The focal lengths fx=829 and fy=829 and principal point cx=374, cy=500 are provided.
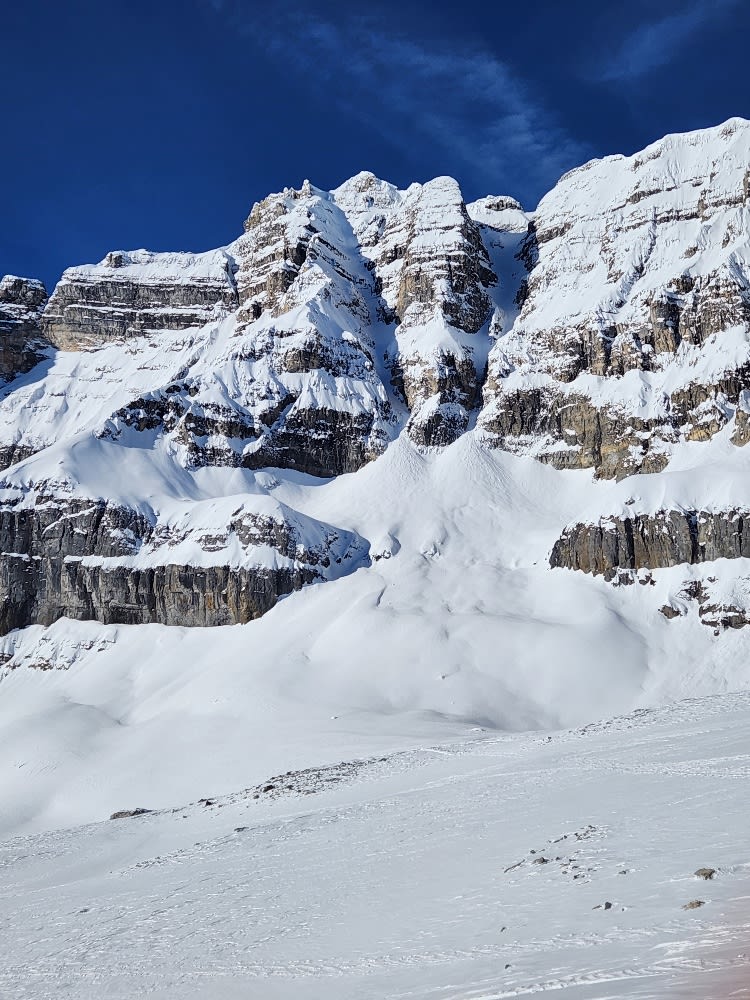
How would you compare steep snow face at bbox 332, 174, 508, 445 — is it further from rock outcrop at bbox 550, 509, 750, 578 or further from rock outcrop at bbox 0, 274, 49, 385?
rock outcrop at bbox 0, 274, 49, 385

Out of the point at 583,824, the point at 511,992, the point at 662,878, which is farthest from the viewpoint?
the point at 583,824

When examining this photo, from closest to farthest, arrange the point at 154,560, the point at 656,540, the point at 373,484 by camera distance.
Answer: the point at 656,540 < the point at 154,560 < the point at 373,484

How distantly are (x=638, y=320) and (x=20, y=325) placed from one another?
9745cm

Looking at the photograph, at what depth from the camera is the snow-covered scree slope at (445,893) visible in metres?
8.71

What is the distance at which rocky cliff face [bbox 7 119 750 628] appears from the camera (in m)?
84.5

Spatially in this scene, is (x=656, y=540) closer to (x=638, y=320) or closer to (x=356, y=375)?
(x=638, y=320)

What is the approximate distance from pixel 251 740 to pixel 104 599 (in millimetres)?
39844

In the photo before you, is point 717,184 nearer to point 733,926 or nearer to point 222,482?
point 222,482

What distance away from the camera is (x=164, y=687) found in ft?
240

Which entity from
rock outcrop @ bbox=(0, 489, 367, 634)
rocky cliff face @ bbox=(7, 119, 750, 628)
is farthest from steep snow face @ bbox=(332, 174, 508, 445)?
rock outcrop @ bbox=(0, 489, 367, 634)

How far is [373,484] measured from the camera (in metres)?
98.4

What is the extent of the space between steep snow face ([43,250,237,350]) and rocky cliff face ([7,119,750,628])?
0.37 m

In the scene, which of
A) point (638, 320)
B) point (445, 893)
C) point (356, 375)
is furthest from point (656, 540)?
point (445, 893)

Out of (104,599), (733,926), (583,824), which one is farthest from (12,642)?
(733,926)
